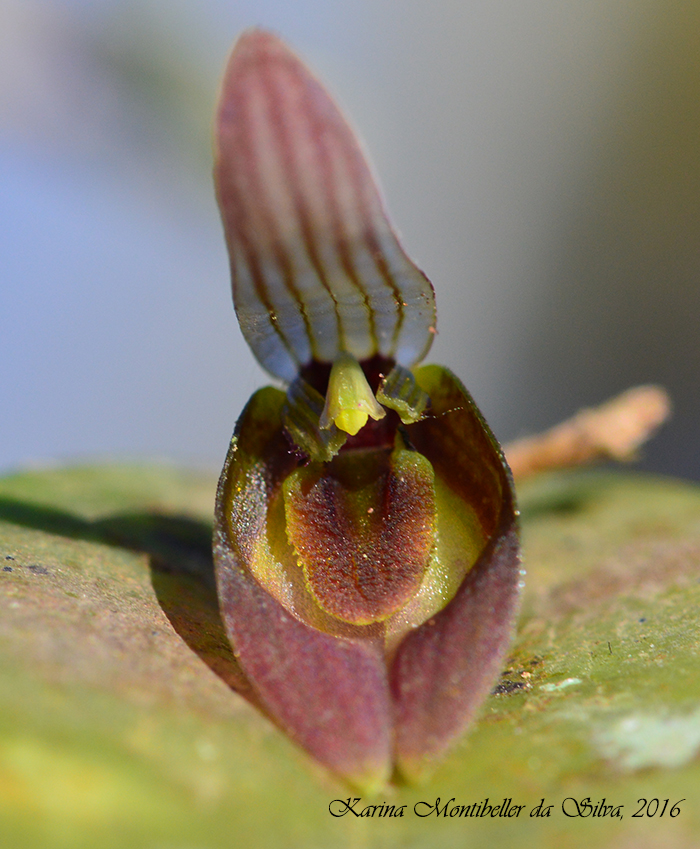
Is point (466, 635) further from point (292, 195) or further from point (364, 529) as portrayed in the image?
point (292, 195)

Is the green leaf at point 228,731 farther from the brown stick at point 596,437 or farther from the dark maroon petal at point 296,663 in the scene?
the brown stick at point 596,437

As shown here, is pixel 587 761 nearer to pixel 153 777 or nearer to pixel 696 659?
pixel 696 659

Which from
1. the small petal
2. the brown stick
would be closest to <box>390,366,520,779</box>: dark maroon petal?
the small petal

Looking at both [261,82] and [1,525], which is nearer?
[261,82]

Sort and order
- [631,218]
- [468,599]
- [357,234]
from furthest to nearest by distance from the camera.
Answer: [631,218], [357,234], [468,599]

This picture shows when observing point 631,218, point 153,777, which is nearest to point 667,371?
point 631,218

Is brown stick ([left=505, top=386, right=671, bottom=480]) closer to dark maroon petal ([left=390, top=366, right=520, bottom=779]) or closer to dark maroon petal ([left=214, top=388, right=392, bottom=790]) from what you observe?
dark maroon petal ([left=390, top=366, right=520, bottom=779])

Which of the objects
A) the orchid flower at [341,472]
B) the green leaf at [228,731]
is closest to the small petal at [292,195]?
the orchid flower at [341,472]

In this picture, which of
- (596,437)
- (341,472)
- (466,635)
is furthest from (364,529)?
(596,437)
